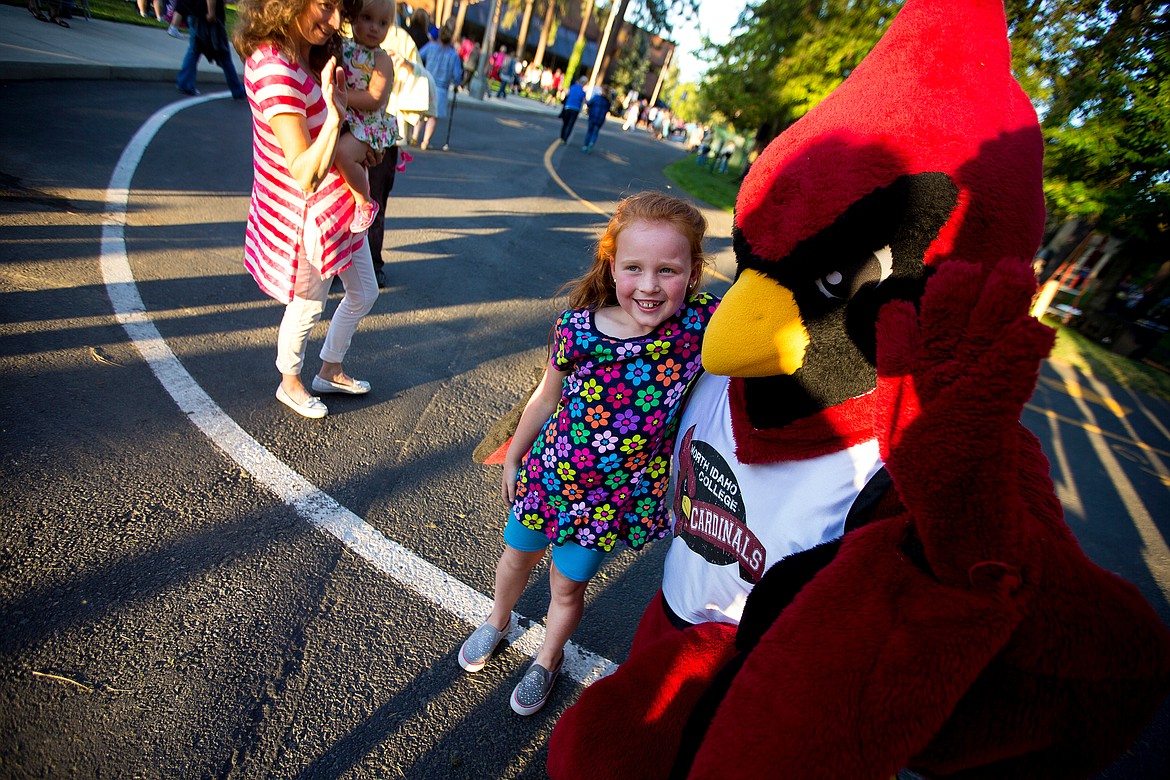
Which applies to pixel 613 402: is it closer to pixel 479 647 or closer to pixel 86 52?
pixel 479 647

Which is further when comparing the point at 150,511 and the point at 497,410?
the point at 497,410

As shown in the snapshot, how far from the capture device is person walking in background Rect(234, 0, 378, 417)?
224 centimetres

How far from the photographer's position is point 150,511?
235cm

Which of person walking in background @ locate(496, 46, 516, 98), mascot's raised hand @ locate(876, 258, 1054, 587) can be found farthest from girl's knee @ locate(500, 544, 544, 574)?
person walking in background @ locate(496, 46, 516, 98)

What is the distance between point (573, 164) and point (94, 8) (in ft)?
38.1

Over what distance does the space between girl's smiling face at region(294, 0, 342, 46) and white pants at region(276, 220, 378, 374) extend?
0.73 m

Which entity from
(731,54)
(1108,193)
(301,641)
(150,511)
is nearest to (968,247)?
(301,641)

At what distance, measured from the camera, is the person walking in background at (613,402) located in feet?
5.03

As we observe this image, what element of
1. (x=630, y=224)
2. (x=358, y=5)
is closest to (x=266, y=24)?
(x=358, y=5)

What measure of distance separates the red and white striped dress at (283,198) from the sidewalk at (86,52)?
755cm

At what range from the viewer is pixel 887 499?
94 centimetres

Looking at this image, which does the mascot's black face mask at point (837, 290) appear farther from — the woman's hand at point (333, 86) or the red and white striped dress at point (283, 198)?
the red and white striped dress at point (283, 198)

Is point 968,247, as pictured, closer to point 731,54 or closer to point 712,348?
point 712,348

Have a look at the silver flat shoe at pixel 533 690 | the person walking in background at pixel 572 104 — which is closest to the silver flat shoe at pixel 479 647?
the silver flat shoe at pixel 533 690
